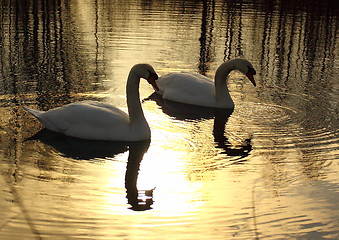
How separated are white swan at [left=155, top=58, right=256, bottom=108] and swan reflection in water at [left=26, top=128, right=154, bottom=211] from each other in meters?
2.86

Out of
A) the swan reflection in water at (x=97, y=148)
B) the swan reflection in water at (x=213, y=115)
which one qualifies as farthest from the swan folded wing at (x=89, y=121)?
the swan reflection in water at (x=213, y=115)

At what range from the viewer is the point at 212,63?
50.6 feet

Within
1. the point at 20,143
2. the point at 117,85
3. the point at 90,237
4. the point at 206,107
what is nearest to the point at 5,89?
the point at 117,85

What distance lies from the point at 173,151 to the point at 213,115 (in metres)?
2.74

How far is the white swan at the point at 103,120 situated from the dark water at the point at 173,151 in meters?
0.15

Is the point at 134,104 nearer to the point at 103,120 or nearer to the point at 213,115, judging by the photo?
the point at 103,120

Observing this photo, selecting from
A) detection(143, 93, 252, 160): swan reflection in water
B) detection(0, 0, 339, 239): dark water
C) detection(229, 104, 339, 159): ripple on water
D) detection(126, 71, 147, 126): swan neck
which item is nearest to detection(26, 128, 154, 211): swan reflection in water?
detection(0, 0, 339, 239): dark water

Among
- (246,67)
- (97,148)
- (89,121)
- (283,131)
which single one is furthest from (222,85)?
(97,148)

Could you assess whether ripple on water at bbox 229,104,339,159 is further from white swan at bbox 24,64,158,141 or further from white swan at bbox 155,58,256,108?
white swan at bbox 24,64,158,141

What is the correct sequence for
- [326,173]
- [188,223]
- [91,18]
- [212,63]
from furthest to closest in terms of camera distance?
[91,18] < [212,63] < [326,173] < [188,223]

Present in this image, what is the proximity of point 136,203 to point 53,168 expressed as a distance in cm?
148

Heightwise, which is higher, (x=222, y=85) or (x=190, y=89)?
(x=222, y=85)

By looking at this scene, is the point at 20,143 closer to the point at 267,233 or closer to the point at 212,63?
the point at 267,233

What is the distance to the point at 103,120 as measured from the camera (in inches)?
342
